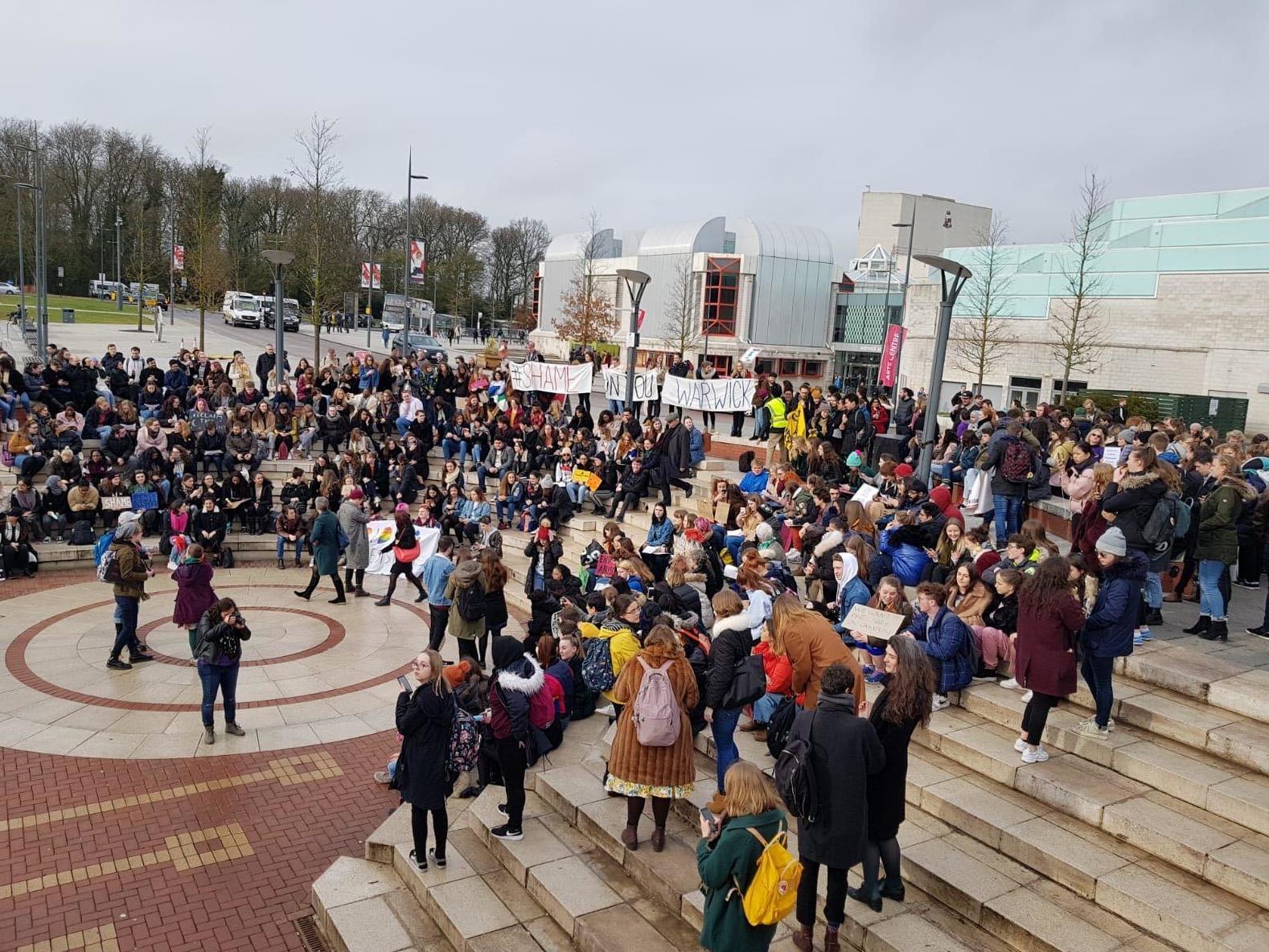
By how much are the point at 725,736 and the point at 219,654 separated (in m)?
5.62

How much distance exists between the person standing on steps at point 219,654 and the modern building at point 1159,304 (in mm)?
28999

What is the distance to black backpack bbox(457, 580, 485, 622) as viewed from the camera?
423 inches

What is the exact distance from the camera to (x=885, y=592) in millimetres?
8086

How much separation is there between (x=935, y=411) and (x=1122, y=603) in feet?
25.3

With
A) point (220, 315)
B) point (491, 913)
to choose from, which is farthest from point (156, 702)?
point (220, 315)

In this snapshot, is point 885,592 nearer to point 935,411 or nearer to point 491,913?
point 491,913

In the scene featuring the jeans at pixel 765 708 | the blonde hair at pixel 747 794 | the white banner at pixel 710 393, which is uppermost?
the white banner at pixel 710 393

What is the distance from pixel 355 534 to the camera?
15.9 metres

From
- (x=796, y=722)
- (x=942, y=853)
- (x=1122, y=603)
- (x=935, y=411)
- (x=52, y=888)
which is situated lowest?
(x=52, y=888)

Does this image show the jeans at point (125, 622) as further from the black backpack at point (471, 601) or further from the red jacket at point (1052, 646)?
the red jacket at point (1052, 646)

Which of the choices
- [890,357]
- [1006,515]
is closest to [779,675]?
[1006,515]

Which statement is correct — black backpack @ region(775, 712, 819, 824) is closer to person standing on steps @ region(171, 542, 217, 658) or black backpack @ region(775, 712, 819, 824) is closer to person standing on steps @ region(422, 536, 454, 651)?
person standing on steps @ region(422, 536, 454, 651)

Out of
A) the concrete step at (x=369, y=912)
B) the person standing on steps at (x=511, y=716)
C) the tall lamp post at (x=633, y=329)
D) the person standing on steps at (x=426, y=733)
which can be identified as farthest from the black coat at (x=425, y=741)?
the tall lamp post at (x=633, y=329)

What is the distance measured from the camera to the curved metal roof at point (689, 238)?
56156mm
